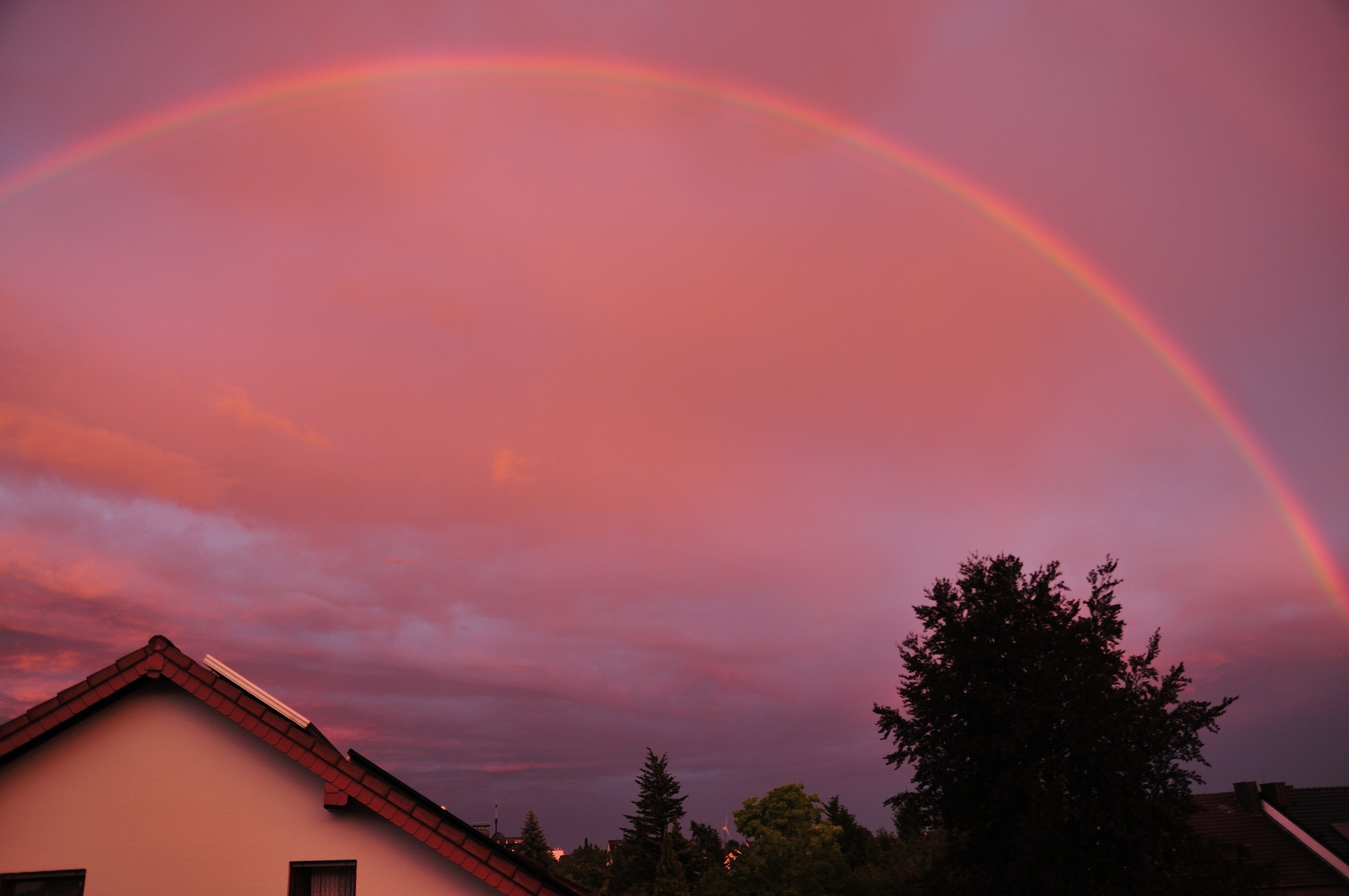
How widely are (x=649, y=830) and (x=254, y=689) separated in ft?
260

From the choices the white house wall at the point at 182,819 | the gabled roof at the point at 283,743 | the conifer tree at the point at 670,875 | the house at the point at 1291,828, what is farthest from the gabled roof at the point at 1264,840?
the white house wall at the point at 182,819

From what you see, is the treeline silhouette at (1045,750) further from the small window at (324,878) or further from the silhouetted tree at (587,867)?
the silhouetted tree at (587,867)

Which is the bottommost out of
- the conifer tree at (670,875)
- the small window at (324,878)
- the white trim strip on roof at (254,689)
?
the conifer tree at (670,875)

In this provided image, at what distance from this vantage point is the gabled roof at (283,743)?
11125mm

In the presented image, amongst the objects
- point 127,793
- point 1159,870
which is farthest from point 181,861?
point 1159,870

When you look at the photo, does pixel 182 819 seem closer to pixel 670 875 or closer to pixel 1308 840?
pixel 670 875

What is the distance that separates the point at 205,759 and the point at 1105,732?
104 feet

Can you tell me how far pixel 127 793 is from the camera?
11688mm

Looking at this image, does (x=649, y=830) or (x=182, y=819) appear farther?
(x=649, y=830)

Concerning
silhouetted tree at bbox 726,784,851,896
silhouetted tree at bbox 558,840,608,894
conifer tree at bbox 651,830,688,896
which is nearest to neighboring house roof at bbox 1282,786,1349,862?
silhouetted tree at bbox 726,784,851,896

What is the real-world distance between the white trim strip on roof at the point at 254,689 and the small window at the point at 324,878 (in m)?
2.09

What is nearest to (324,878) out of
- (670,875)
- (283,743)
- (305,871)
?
(305,871)

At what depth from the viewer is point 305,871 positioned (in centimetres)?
1159

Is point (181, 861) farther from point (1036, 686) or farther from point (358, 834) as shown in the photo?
point (1036, 686)
